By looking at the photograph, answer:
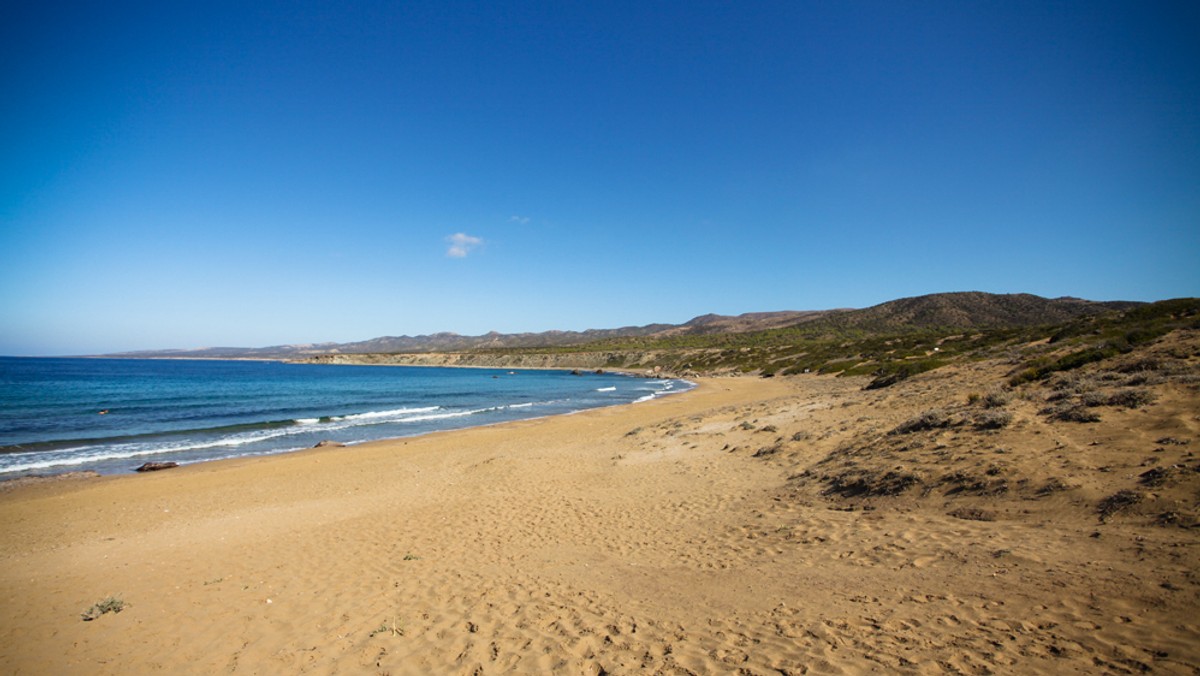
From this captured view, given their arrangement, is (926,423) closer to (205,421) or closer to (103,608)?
(103,608)

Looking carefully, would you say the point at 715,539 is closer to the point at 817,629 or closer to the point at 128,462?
the point at 817,629

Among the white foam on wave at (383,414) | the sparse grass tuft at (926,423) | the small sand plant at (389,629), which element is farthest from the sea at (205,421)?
the sparse grass tuft at (926,423)

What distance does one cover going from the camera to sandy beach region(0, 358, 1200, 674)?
5.11 m

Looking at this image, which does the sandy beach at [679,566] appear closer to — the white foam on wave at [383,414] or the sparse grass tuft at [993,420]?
the sparse grass tuft at [993,420]

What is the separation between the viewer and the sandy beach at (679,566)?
201 inches

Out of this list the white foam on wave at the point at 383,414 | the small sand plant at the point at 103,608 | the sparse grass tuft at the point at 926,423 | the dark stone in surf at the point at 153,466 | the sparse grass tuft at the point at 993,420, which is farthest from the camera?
the white foam on wave at the point at 383,414

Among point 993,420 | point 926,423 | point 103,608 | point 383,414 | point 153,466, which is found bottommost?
point 383,414

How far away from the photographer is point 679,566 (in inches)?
311

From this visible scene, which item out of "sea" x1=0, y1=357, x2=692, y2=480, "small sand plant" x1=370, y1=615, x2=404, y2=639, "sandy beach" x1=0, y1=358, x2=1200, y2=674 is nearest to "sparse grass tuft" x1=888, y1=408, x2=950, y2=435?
"sandy beach" x1=0, y1=358, x2=1200, y2=674

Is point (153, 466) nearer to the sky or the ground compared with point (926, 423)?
nearer to the ground

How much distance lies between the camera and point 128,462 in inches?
800

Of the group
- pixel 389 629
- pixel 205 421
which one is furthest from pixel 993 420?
pixel 205 421

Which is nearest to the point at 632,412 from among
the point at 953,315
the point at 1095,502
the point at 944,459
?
the point at 944,459

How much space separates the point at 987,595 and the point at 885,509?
3684mm
